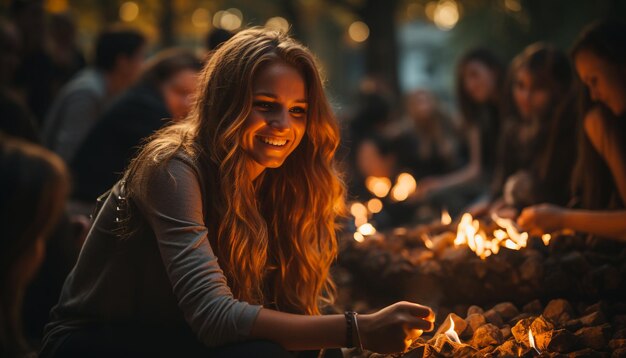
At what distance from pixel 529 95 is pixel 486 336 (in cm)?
289

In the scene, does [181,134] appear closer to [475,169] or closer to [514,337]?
[514,337]

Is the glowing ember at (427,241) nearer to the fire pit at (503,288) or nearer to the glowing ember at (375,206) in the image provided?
the fire pit at (503,288)

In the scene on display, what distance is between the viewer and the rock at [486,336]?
353 cm

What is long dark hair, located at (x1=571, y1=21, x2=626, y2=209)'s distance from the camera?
447 cm

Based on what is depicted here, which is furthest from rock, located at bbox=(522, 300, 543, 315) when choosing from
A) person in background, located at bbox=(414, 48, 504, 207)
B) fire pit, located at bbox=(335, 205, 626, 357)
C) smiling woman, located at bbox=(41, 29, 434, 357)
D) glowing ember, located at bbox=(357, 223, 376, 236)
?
person in background, located at bbox=(414, 48, 504, 207)

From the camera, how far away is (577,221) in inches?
175

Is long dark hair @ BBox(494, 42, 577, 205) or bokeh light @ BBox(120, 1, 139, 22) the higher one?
bokeh light @ BBox(120, 1, 139, 22)

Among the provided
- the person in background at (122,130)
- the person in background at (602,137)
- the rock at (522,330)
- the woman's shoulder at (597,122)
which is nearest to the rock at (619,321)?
the rock at (522,330)

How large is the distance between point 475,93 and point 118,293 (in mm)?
5282

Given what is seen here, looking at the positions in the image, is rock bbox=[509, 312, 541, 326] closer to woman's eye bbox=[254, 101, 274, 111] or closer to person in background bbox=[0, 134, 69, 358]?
woman's eye bbox=[254, 101, 274, 111]

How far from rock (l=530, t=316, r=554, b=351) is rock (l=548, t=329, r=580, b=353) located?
0.8 inches

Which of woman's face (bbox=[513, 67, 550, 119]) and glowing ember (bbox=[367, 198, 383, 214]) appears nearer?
woman's face (bbox=[513, 67, 550, 119])

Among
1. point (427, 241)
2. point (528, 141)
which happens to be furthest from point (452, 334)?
point (528, 141)

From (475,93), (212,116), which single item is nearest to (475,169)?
(475,93)
